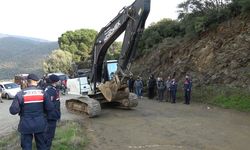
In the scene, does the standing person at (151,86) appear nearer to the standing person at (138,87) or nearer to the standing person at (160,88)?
the standing person at (138,87)

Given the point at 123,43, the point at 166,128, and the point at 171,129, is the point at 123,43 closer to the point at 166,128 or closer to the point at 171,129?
the point at 166,128

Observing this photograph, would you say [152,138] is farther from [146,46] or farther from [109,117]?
[146,46]

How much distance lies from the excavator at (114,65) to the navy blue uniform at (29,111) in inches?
417

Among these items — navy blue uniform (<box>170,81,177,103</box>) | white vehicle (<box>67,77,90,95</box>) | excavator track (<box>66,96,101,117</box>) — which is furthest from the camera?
navy blue uniform (<box>170,81,177,103</box>)

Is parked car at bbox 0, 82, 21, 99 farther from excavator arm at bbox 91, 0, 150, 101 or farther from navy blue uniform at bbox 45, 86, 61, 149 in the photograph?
navy blue uniform at bbox 45, 86, 61, 149

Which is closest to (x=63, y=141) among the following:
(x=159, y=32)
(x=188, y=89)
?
(x=188, y=89)

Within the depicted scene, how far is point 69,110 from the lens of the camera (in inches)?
900

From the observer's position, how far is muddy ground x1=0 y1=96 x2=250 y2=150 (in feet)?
43.8

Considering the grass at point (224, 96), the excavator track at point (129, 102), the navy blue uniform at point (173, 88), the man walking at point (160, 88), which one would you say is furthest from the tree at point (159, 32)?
the excavator track at point (129, 102)

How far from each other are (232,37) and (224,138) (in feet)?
44.0

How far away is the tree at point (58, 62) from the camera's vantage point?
71312 millimetres

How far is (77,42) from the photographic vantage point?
78.5m

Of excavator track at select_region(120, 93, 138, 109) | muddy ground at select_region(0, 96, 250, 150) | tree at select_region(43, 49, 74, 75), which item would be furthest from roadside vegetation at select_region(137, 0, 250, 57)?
tree at select_region(43, 49, 74, 75)

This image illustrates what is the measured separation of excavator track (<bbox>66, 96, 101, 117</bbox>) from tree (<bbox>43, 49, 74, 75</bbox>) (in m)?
48.4
